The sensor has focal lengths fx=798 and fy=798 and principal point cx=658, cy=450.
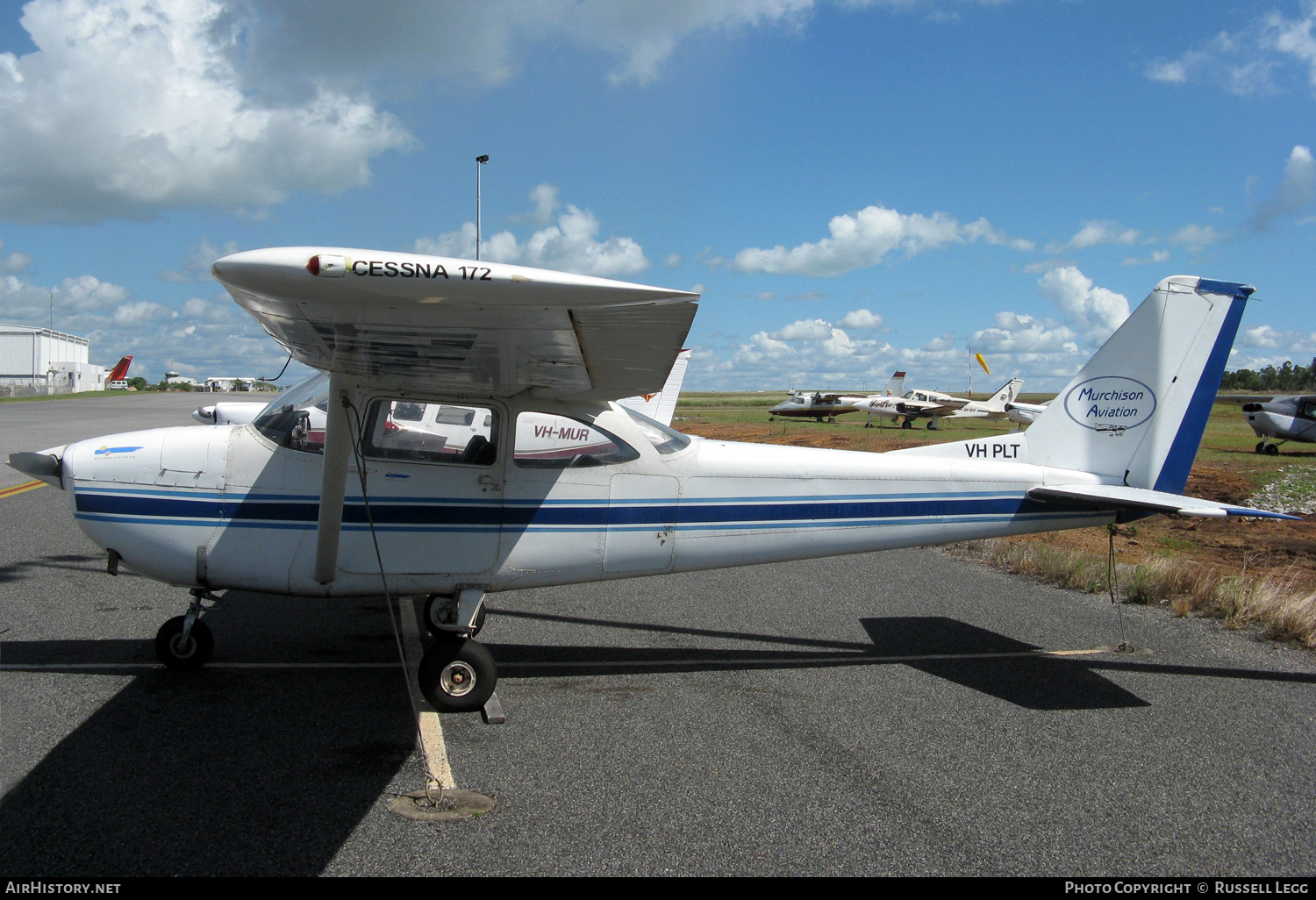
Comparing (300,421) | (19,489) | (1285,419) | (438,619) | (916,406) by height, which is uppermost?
(916,406)

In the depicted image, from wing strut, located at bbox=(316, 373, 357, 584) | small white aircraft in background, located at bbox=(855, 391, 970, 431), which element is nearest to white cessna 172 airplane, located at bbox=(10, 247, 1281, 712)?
wing strut, located at bbox=(316, 373, 357, 584)

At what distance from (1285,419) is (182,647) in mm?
29508

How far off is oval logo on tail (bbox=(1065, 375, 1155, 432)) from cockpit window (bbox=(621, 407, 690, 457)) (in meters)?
2.93

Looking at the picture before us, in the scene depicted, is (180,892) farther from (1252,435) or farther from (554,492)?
(1252,435)

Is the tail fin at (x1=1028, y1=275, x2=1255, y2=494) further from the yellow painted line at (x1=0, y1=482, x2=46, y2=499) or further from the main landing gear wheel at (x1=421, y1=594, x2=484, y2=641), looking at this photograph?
the yellow painted line at (x1=0, y1=482, x2=46, y2=499)

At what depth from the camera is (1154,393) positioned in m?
5.64

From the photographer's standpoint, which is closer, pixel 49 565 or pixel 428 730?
pixel 428 730

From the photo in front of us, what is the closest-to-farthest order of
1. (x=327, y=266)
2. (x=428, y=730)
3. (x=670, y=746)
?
(x=327, y=266) → (x=670, y=746) → (x=428, y=730)

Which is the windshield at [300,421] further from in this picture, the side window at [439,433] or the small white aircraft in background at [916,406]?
the small white aircraft in background at [916,406]

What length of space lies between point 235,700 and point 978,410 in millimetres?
44004

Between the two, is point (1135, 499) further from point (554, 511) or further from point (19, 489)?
point (19, 489)

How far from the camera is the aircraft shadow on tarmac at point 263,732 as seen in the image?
296 centimetres

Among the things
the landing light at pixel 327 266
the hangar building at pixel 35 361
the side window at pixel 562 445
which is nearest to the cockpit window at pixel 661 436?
the side window at pixel 562 445

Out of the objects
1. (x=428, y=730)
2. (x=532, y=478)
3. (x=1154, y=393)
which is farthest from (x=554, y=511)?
(x=1154, y=393)
